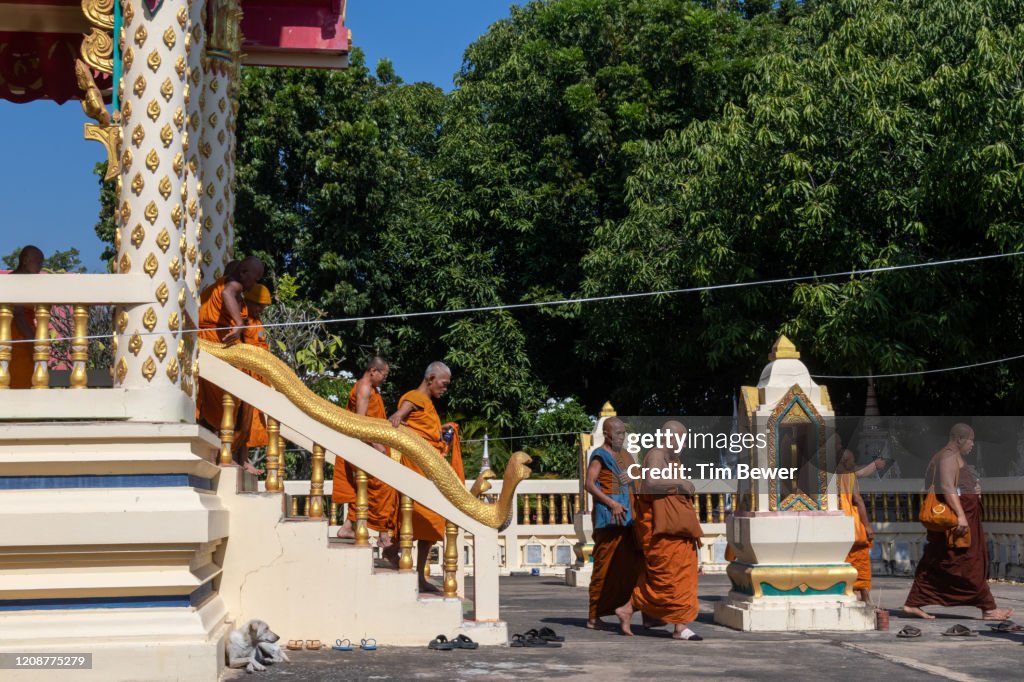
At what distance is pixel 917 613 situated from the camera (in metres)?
11.6

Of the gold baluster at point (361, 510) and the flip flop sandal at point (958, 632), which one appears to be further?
the flip flop sandal at point (958, 632)

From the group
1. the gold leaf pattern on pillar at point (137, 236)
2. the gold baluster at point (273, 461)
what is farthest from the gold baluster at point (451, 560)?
the gold leaf pattern on pillar at point (137, 236)

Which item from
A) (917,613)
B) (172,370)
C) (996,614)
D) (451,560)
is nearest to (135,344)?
(172,370)

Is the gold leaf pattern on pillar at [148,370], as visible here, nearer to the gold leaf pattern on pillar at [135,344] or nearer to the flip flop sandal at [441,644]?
the gold leaf pattern on pillar at [135,344]

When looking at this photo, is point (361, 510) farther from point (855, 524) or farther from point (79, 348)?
point (855, 524)

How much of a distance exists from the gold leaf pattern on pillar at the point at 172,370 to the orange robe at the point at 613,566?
4131 millimetres

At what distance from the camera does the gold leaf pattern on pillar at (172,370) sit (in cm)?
771

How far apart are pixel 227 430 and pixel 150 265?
1.48 metres

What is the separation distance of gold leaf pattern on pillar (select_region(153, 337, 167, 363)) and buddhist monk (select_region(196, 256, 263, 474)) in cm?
122

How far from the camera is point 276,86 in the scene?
87.6 feet

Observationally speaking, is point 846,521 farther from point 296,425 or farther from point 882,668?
point 296,425

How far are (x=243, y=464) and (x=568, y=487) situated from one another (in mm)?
9944

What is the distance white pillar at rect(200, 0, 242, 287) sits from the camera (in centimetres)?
998

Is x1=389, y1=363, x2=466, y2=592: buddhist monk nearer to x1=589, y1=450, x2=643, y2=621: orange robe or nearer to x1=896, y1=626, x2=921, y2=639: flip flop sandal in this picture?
x1=589, y1=450, x2=643, y2=621: orange robe
